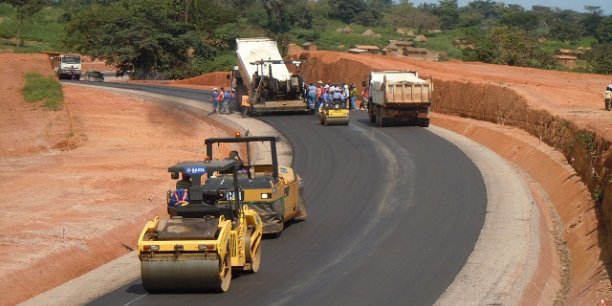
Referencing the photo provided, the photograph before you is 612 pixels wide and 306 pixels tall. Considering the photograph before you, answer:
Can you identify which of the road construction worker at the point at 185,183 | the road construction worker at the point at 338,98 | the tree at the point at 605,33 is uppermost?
the tree at the point at 605,33

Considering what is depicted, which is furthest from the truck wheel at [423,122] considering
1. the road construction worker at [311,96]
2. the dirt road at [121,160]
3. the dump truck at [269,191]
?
the dump truck at [269,191]

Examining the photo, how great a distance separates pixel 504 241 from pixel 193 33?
73.8m

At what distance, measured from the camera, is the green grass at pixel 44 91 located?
49.4 meters

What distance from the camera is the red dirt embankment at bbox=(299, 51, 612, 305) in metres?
19.4

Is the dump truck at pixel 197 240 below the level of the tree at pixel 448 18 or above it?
below

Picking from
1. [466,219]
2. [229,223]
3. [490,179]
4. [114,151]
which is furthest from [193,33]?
[229,223]

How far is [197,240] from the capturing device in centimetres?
1480

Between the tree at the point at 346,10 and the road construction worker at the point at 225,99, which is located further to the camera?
the tree at the point at 346,10

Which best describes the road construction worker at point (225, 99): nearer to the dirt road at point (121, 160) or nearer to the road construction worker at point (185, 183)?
the dirt road at point (121, 160)

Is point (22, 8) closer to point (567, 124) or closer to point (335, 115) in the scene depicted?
point (335, 115)

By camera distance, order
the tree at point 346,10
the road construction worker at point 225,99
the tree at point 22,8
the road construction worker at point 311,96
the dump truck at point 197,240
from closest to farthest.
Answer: the dump truck at point 197,240 < the road construction worker at point 311,96 < the road construction worker at point 225,99 < the tree at point 22,8 < the tree at point 346,10

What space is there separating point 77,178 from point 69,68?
2310 inches

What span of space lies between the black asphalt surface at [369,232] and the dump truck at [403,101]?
4462mm

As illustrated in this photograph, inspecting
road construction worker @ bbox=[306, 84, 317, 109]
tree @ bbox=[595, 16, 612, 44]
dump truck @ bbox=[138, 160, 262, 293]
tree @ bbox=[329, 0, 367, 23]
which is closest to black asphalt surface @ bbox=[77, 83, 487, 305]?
dump truck @ bbox=[138, 160, 262, 293]
